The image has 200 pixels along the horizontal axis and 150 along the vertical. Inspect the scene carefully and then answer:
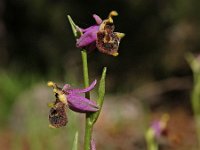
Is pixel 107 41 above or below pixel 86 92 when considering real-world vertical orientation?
above

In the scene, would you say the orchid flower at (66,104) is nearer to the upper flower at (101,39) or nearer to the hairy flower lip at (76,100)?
the hairy flower lip at (76,100)

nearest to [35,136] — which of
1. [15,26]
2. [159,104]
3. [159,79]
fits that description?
[159,104]

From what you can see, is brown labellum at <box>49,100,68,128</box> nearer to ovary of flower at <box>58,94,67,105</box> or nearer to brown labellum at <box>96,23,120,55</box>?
ovary of flower at <box>58,94,67,105</box>

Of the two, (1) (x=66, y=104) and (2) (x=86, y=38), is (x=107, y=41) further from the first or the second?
(1) (x=66, y=104)

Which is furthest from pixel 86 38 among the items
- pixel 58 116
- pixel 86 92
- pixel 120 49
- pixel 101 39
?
pixel 120 49

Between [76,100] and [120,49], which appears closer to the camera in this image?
[76,100]

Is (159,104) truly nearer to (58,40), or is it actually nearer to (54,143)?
(58,40)

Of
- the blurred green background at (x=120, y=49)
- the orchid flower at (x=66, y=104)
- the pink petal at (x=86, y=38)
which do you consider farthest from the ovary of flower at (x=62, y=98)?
the blurred green background at (x=120, y=49)
